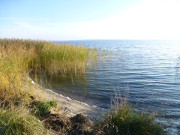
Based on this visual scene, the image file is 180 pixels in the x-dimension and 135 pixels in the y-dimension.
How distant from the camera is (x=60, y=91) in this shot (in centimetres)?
823

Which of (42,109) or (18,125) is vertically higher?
(18,125)

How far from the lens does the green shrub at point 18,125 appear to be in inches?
114

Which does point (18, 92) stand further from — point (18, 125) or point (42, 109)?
point (18, 125)

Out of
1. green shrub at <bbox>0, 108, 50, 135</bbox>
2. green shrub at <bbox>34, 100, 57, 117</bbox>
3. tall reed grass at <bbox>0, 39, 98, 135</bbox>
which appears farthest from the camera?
green shrub at <bbox>34, 100, 57, 117</bbox>

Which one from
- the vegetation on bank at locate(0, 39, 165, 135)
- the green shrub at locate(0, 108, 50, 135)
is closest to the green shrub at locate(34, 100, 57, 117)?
the vegetation on bank at locate(0, 39, 165, 135)

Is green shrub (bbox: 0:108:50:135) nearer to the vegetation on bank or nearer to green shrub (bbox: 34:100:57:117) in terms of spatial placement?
the vegetation on bank

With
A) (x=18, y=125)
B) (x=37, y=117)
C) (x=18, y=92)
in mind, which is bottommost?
(x=37, y=117)

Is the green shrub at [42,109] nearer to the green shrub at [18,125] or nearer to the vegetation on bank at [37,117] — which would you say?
the vegetation on bank at [37,117]

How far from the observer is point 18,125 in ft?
9.91

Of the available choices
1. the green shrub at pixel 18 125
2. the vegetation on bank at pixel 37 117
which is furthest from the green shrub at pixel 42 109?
the green shrub at pixel 18 125

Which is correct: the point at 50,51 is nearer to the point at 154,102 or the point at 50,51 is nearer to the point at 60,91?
the point at 60,91

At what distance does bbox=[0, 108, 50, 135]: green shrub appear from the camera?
2905 mm

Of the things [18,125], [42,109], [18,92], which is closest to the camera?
[18,125]

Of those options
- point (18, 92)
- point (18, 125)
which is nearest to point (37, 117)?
point (18, 125)
